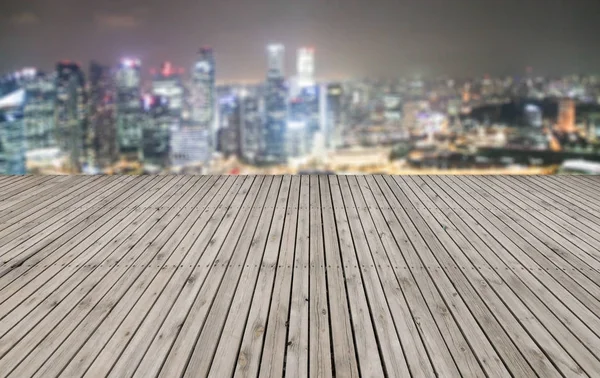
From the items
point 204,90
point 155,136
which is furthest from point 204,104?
point 155,136

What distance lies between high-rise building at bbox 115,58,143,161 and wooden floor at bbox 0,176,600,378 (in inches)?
1111

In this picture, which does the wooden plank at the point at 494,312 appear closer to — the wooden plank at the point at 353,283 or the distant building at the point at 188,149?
the wooden plank at the point at 353,283

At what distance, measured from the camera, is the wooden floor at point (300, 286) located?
4.47 feet

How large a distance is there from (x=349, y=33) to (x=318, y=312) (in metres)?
25.4

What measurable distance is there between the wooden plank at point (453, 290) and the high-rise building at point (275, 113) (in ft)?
73.7

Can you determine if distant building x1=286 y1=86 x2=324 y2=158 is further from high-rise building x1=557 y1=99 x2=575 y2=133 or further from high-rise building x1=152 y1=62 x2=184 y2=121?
high-rise building x1=152 y1=62 x2=184 y2=121

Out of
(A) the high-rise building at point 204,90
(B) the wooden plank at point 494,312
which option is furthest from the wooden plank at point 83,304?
(A) the high-rise building at point 204,90

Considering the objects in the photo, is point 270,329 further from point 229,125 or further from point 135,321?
point 229,125

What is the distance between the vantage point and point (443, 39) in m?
24.5

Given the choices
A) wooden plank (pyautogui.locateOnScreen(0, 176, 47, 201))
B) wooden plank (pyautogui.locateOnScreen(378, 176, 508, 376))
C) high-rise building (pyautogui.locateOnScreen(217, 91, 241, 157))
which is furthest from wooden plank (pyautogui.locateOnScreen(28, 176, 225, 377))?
high-rise building (pyautogui.locateOnScreen(217, 91, 241, 157))

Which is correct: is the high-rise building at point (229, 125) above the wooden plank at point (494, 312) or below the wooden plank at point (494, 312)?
below

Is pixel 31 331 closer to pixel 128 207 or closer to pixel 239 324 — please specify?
pixel 239 324

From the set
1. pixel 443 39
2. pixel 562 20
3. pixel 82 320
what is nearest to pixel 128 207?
pixel 82 320

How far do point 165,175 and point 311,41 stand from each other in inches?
786
